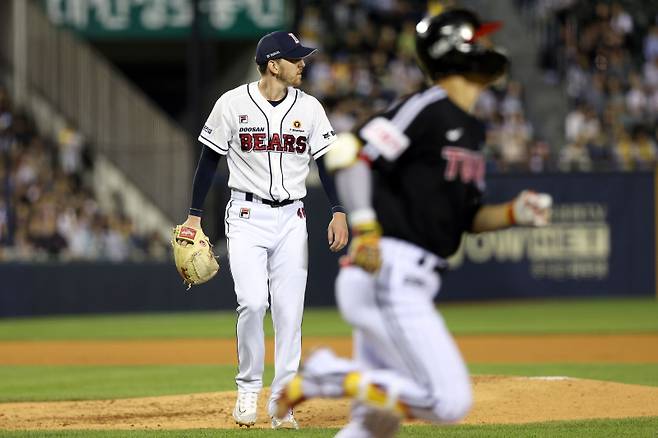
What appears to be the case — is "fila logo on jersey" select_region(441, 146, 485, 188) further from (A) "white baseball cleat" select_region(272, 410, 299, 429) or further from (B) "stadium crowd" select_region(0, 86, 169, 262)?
(B) "stadium crowd" select_region(0, 86, 169, 262)

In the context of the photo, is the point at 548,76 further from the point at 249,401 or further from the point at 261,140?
the point at 249,401

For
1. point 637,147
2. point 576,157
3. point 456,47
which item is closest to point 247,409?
point 456,47

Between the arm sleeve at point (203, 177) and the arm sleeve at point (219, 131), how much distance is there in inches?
1.9

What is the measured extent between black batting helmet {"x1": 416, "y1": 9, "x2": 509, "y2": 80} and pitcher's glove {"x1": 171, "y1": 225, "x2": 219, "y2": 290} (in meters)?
2.67

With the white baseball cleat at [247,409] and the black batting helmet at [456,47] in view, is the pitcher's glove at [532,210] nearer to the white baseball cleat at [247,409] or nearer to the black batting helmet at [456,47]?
the black batting helmet at [456,47]

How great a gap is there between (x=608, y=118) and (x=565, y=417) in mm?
15019

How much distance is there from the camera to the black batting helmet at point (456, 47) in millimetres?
5020

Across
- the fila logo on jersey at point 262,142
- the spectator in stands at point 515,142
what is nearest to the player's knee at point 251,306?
the fila logo on jersey at point 262,142

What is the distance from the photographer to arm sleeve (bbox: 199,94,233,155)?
23.7 feet

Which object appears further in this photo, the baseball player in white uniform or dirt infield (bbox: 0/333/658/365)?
dirt infield (bbox: 0/333/658/365)

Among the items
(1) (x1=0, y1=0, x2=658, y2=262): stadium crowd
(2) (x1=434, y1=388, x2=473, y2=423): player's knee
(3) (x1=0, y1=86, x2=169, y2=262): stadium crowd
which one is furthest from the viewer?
(1) (x1=0, y1=0, x2=658, y2=262): stadium crowd

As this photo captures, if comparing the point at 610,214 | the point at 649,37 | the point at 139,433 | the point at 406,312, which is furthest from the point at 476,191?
the point at 649,37

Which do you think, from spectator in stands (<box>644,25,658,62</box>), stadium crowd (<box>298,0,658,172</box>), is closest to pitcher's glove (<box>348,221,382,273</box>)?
stadium crowd (<box>298,0,658,172</box>)

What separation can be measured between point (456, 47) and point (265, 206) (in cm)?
243
